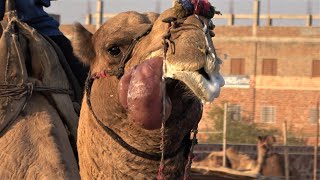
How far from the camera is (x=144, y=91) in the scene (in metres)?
3.56

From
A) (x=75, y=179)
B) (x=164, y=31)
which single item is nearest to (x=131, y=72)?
(x=164, y=31)

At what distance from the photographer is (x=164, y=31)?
3.59 m

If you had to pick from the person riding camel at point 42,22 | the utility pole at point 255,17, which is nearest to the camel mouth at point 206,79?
the person riding camel at point 42,22

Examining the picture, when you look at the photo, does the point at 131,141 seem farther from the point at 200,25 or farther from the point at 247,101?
the point at 247,101

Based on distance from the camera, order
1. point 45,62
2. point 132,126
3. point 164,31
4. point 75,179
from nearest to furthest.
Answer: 1. point 164,31
2. point 132,126
3. point 75,179
4. point 45,62

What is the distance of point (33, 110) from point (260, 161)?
17.1m

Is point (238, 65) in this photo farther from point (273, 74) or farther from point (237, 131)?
point (237, 131)

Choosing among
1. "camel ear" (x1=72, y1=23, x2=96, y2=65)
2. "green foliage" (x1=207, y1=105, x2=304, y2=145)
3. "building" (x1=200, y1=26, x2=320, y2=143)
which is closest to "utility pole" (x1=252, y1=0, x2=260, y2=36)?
"building" (x1=200, y1=26, x2=320, y2=143)

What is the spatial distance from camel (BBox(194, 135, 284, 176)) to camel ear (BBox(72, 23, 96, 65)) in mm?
17024

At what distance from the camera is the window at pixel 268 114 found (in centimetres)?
5382

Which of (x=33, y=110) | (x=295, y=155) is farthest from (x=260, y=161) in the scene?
(x=33, y=110)

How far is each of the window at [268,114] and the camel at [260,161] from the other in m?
29.5

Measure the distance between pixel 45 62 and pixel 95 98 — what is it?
1103mm

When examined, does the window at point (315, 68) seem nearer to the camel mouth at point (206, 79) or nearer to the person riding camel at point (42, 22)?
the person riding camel at point (42, 22)
